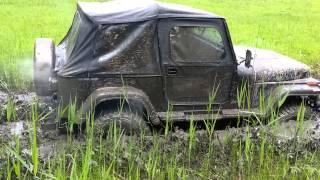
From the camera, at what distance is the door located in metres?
6.14

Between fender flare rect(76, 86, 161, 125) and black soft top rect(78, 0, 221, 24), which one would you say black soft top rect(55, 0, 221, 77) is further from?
fender flare rect(76, 86, 161, 125)

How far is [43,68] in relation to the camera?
6.04 metres

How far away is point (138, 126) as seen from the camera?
6012 millimetres

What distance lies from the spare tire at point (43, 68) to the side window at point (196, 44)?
1379 mm

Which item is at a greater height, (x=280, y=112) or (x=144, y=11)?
(x=144, y=11)

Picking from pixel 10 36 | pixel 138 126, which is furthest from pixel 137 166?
pixel 10 36

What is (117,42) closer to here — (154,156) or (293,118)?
(154,156)

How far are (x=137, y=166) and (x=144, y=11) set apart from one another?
2105 millimetres

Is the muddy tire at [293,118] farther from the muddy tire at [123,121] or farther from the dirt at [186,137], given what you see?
the muddy tire at [123,121]

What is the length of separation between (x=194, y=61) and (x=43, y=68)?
5.60 feet

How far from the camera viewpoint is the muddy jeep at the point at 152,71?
234 inches

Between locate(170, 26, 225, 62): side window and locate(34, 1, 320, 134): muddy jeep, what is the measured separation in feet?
0.04

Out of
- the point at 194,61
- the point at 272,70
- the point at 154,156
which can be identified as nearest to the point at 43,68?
the point at 194,61

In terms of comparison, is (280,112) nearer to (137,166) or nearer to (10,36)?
(137,166)
